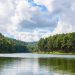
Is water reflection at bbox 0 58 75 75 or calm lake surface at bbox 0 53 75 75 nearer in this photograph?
water reflection at bbox 0 58 75 75

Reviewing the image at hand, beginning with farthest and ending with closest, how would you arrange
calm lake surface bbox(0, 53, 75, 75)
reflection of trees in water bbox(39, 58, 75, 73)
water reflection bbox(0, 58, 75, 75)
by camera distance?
reflection of trees in water bbox(39, 58, 75, 73) < calm lake surface bbox(0, 53, 75, 75) < water reflection bbox(0, 58, 75, 75)

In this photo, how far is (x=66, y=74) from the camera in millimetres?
41750

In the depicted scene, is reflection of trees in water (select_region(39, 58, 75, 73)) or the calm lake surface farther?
reflection of trees in water (select_region(39, 58, 75, 73))

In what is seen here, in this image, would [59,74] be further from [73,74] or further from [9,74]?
[9,74]

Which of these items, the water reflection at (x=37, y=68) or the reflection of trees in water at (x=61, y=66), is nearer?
the water reflection at (x=37, y=68)

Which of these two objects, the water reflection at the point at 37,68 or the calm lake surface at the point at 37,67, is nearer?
the water reflection at the point at 37,68

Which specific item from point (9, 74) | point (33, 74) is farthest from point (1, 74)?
point (33, 74)

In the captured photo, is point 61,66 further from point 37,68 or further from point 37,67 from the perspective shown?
point 37,68

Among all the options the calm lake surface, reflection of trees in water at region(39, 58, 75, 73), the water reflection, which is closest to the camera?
the water reflection

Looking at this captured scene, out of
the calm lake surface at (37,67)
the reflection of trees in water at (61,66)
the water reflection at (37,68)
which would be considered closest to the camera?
the water reflection at (37,68)

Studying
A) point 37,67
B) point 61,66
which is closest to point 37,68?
point 37,67

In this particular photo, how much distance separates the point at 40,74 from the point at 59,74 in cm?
270

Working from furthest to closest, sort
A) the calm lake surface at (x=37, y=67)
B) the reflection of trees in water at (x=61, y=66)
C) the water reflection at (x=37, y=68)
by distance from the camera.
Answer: the reflection of trees in water at (x=61, y=66) < the calm lake surface at (x=37, y=67) < the water reflection at (x=37, y=68)

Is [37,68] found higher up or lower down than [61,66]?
lower down
